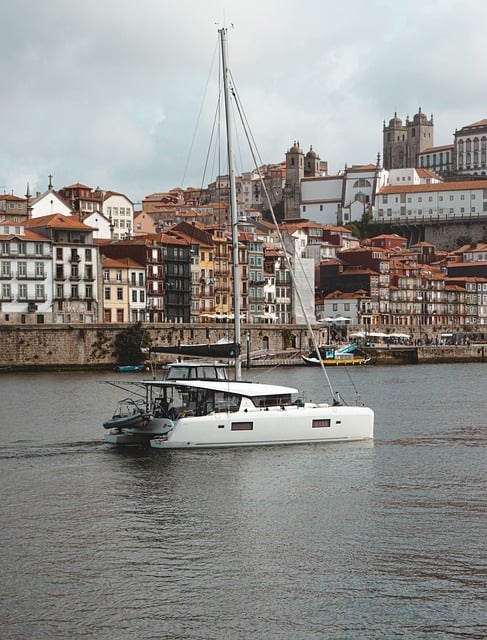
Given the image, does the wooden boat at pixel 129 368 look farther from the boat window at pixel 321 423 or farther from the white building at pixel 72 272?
the boat window at pixel 321 423

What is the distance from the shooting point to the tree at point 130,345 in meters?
76.4

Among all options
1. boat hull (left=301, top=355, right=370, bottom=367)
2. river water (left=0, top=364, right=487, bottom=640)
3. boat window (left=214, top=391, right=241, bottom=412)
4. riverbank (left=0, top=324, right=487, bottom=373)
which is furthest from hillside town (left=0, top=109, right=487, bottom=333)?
river water (left=0, top=364, right=487, bottom=640)

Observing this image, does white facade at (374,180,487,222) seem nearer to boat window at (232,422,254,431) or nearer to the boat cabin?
the boat cabin

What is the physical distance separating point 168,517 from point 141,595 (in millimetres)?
5310

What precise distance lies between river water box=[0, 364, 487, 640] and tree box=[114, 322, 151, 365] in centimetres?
3944

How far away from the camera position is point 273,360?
8462 cm

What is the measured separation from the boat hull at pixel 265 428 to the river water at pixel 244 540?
0.36m

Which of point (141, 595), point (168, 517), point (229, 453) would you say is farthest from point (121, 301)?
point (141, 595)

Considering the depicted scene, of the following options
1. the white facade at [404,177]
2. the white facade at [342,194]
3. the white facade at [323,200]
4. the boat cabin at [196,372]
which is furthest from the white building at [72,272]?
the white facade at [404,177]

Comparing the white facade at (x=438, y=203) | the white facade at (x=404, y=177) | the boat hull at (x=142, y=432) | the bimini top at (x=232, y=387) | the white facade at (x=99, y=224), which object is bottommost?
the boat hull at (x=142, y=432)

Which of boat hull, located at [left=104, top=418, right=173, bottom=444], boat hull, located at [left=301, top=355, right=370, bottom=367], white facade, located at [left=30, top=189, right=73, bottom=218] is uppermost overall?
white facade, located at [left=30, top=189, right=73, bottom=218]

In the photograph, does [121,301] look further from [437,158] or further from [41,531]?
[437,158]

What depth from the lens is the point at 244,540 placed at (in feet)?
72.0

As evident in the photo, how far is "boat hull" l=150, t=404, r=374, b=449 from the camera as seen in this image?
1222 inches
